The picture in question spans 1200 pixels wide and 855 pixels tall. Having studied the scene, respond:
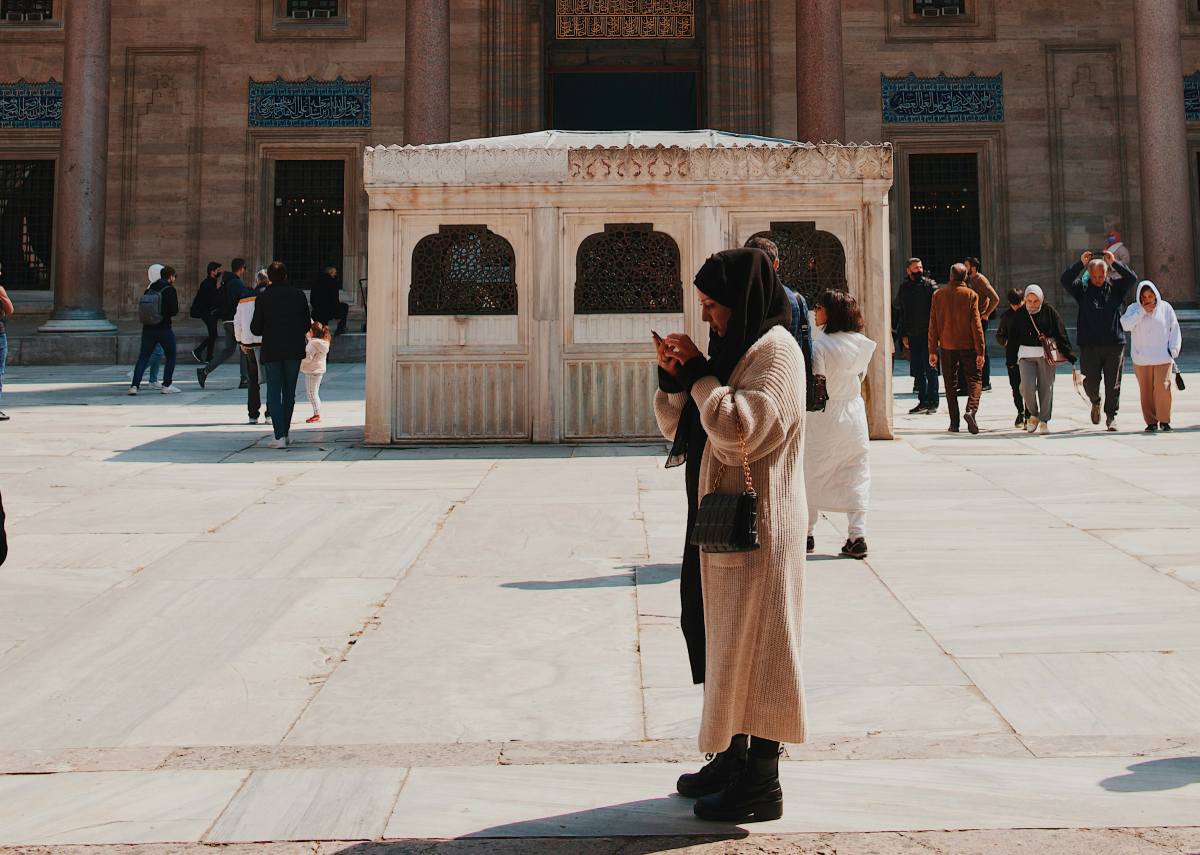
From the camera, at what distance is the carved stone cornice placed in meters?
11.3

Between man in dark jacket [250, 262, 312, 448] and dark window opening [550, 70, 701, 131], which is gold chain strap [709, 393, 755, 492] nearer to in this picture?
man in dark jacket [250, 262, 312, 448]

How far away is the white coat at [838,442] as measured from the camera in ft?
22.5

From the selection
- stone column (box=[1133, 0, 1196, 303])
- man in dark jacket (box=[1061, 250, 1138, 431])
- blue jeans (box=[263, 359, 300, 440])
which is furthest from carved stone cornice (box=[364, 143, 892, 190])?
stone column (box=[1133, 0, 1196, 303])

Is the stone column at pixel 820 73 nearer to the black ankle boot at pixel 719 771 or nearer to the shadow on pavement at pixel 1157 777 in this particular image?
the shadow on pavement at pixel 1157 777

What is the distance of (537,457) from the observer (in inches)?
428

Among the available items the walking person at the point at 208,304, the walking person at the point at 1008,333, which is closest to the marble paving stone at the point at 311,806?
the walking person at the point at 1008,333

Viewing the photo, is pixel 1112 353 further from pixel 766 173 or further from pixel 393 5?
pixel 393 5

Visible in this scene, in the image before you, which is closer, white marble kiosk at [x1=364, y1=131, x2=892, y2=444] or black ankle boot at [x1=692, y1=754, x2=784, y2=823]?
black ankle boot at [x1=692, y1=754, x2=784, y2=823]

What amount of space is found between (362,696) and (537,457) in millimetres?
6294

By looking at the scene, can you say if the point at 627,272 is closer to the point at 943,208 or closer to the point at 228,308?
the point at 228,308

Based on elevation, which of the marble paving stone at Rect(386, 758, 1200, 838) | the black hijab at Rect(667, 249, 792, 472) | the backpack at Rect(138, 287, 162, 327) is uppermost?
the backpack at Rect(138, 287, 162, 327)


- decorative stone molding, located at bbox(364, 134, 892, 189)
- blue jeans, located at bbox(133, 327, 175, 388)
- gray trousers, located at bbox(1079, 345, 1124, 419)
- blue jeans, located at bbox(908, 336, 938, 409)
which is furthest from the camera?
blue jeans, located at bbox(133, 327, 175, 388)

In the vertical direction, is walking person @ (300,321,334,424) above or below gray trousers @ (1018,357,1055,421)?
above

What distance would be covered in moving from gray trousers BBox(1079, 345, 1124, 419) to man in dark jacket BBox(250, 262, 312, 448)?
7079 mm
